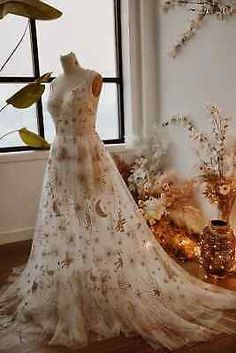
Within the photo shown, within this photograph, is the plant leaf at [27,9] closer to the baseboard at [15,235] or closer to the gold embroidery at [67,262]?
the gold embroidery at [67,262]

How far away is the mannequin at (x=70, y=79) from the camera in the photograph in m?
2.09

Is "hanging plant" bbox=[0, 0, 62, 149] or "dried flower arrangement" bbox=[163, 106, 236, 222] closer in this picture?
"hanging plant" bbox=[0, 0, 62, 149]

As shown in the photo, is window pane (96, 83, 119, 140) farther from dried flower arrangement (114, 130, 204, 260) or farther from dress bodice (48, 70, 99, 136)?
dress bodice (48, 70, 99, 136)

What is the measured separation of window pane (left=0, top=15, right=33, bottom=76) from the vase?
7.35 ft

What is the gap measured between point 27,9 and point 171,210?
194 centimetres

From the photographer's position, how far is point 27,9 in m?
1.83

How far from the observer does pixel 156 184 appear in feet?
10.5

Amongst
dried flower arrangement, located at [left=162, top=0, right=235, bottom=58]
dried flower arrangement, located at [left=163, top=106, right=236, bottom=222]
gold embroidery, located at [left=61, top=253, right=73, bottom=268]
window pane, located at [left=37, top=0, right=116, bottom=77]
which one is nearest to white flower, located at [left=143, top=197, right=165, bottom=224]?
dried flower arrangement, located at [left=163, top=106, right=236, bottom=222]

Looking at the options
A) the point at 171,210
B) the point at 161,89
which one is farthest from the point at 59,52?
the point at 171,210

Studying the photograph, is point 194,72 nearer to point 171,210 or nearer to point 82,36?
point 171,210

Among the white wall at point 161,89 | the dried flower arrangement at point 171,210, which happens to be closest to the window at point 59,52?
the white wall at point 161,89

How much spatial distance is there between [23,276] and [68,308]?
18.8 inches

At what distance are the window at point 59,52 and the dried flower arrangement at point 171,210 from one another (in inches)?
38.3

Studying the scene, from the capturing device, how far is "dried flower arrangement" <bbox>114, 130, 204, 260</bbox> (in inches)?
117
